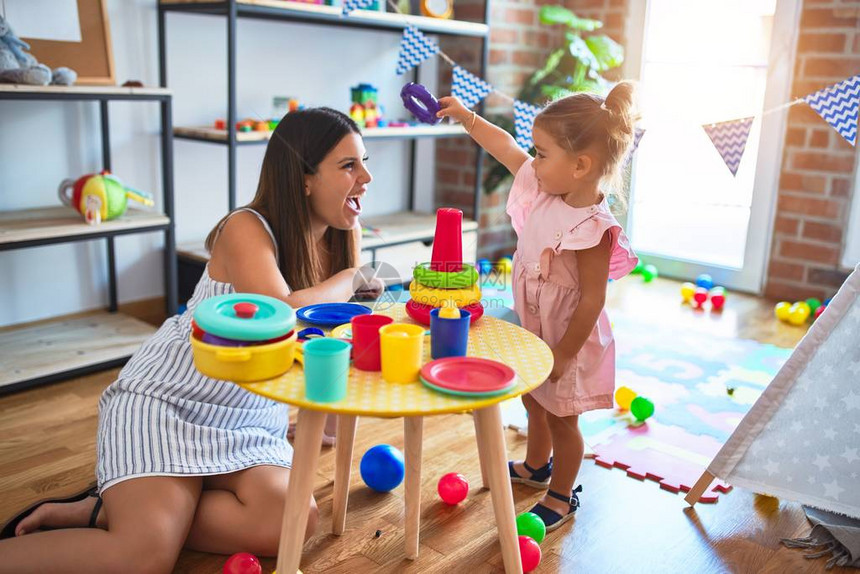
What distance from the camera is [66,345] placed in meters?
2.42

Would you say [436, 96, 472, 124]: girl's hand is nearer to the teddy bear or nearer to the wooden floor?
the wooden floor

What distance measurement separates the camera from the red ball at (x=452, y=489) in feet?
5.55

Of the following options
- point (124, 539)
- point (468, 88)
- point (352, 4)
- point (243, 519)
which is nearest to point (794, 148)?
point (468, 88)

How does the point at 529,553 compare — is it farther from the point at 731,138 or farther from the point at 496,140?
the point at 731,138

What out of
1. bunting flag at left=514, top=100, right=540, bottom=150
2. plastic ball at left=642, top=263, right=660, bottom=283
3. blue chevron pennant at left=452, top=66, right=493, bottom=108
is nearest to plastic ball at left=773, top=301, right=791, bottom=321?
plastic ball at left=642, top=263, right=660, bottom=283

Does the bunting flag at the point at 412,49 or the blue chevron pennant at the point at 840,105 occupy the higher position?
the bunting flag at the point at 412,49

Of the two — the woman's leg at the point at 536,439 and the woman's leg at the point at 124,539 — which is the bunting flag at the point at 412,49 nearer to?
the woman's leg at the point at 536,439

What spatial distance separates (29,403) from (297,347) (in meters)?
1.25

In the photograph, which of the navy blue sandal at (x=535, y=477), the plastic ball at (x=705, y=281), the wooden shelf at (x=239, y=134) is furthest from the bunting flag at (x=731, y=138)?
the plastic ball at (x=705, y=281)

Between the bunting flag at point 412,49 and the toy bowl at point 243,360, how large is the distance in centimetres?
159

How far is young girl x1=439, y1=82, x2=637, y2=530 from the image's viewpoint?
155 centimetres

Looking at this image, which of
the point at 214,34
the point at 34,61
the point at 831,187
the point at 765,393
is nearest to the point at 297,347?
the point at 765,393

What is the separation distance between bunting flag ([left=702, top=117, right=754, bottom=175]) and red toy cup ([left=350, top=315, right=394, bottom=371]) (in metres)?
1.41

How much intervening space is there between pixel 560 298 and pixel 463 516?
0.50m
